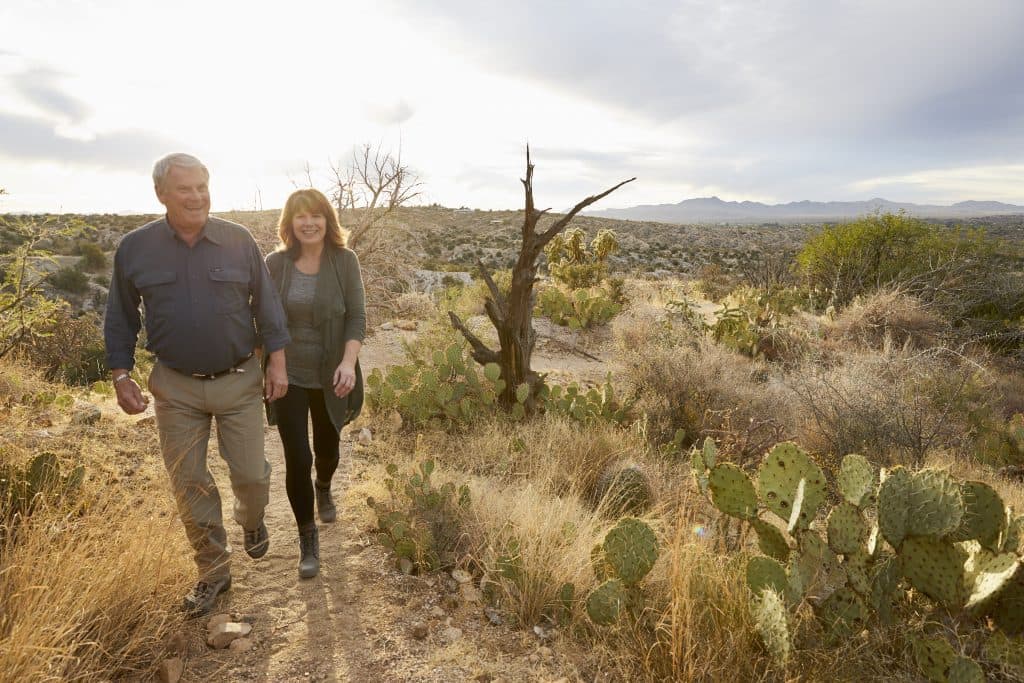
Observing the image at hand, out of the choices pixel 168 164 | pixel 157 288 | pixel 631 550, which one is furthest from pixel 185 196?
pixel 631 550

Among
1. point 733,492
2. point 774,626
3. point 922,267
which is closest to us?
point 774,626

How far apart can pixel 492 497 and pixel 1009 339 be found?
10.2 meters

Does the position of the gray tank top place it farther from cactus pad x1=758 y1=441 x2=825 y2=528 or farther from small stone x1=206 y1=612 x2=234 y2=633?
cactus pad x1=758 y1=441 x2=825 y2=528

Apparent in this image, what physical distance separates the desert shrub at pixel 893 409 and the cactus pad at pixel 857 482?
2.30 meters

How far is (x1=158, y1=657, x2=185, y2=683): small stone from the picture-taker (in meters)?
2.08

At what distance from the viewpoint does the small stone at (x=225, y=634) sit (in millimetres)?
2352

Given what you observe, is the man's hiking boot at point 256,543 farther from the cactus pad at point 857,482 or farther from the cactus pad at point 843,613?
the cactus pad at point 857,482

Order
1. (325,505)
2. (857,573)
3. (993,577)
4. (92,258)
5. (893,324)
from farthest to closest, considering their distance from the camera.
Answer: (92,258)
(893,324)
(325,505)
(857,573)
(993,577)

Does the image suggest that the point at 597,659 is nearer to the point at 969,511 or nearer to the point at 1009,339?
the point at 969,511

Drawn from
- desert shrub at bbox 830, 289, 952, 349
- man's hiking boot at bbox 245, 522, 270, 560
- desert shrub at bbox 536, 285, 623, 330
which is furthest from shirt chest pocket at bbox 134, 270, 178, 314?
desert shrub at bbox 830, 289, 952, 349

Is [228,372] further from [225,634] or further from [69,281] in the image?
[69,281]

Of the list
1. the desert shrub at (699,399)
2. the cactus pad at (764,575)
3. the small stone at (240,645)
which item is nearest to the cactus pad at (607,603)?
the cactus pad at (764,575)

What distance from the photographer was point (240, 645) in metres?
2.37

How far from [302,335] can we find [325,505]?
1284 millimetres
